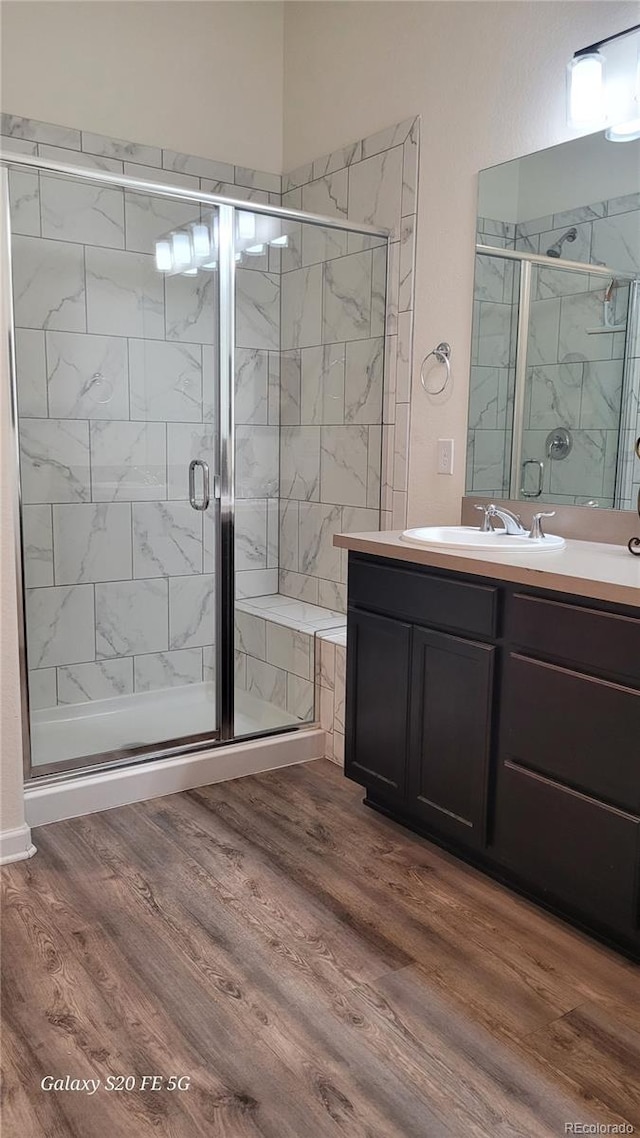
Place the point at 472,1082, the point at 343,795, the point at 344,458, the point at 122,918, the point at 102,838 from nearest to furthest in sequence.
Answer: the point at 472,1082 → the point at 122,918 → the point at 102,838 → the point at 343,795 → the point at 344,458

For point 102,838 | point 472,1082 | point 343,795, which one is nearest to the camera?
point 472,1082

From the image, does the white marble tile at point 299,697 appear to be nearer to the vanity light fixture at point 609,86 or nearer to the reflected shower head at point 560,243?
the reflected shower head at point 560,243

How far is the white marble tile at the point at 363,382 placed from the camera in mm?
3242

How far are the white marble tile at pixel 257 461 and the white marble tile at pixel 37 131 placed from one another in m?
1.33

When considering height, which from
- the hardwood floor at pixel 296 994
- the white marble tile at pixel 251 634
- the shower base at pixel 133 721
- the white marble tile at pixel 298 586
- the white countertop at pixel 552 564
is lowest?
the hardwood floor at pixel 296 994

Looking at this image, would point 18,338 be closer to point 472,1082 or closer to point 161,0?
point 161,0

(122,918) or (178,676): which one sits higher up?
(178,676)

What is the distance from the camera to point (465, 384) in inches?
114

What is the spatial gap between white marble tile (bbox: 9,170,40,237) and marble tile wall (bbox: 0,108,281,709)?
0.03 metres

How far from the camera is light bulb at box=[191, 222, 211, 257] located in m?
2.78

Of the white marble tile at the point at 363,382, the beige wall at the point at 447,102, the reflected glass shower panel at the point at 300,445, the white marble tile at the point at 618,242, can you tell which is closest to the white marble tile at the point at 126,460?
the reflected glass shower panel at the point at 300,445

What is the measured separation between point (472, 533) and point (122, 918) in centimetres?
145

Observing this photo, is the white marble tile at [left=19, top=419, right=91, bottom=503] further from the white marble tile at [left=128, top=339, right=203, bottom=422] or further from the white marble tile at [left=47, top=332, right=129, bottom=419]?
the white marble tile at [left=128, top=339, right=203, bottom=422]

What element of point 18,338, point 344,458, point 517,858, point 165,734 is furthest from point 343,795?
point 18,338
